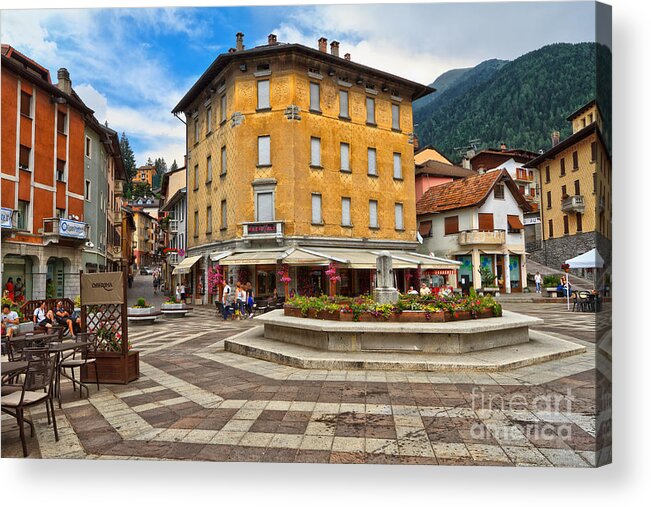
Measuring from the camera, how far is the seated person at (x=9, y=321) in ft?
29.1

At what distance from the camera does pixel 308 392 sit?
5.98 metres

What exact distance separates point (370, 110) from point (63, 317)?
19.7 metres

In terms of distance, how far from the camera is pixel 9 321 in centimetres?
913

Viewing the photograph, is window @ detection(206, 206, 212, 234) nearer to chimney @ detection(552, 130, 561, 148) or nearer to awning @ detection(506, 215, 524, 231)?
chimney @ detection(552, 130, 561, 148)

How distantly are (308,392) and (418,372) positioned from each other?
7.57 feet

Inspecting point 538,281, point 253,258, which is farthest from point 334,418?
point 538,281

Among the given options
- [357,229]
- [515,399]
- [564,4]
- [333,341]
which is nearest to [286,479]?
[515,399]

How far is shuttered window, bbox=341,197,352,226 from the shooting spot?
77.4 ft

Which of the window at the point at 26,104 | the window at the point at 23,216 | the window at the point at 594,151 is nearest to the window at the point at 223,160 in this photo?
the window at the point at 23,216

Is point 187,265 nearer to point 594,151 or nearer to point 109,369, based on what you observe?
point 109,369

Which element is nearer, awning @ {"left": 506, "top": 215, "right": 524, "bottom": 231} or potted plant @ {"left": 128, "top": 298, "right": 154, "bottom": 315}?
potted plant @ {"left": 128, "top": 298, "right": 154, "bottom": 315}

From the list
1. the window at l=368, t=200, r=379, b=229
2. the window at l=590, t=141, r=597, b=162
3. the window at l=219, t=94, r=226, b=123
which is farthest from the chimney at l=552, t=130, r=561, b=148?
the window at l=219, t=94, r=226, b=123

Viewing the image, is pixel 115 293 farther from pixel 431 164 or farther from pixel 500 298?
pixel 431 164

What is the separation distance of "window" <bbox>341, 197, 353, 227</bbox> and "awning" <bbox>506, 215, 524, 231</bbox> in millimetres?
13191
